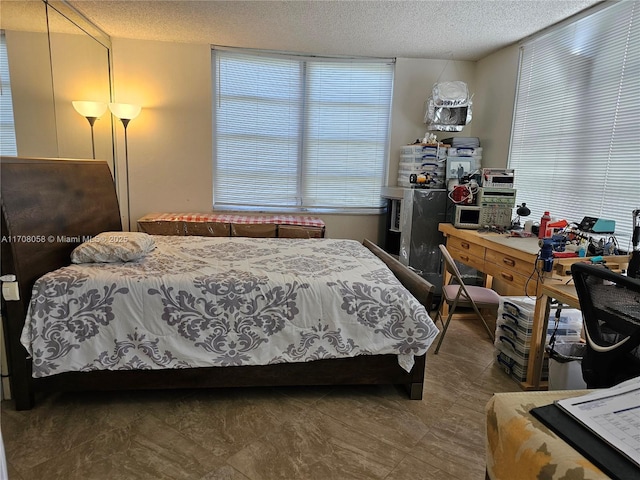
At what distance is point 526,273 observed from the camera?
237 cm

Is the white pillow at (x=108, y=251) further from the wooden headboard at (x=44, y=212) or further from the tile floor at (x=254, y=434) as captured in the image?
the tile floor at (x=254, y=434)

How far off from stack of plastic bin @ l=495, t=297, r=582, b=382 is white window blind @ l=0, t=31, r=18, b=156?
337 centimetres

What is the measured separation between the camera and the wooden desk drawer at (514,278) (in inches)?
90.6

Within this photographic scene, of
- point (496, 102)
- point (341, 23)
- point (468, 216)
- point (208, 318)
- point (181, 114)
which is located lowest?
point (208, 318)

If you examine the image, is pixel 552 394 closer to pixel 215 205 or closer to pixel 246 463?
pixel 246 463

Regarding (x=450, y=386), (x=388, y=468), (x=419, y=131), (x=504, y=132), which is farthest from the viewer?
(x=419, y=131)

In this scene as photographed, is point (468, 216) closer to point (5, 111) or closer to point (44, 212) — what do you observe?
point (44, 212)

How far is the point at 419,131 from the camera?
14.5 ft

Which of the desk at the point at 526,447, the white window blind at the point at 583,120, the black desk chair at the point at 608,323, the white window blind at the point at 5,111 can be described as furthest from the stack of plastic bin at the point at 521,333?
the white window blind at the point at 5,111

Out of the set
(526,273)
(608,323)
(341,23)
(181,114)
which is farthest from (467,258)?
(181,114)

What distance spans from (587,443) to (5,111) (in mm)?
3245

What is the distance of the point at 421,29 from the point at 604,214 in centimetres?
210

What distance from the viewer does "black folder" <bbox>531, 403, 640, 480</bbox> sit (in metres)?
0.71

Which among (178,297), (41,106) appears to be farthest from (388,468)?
(41,106)
